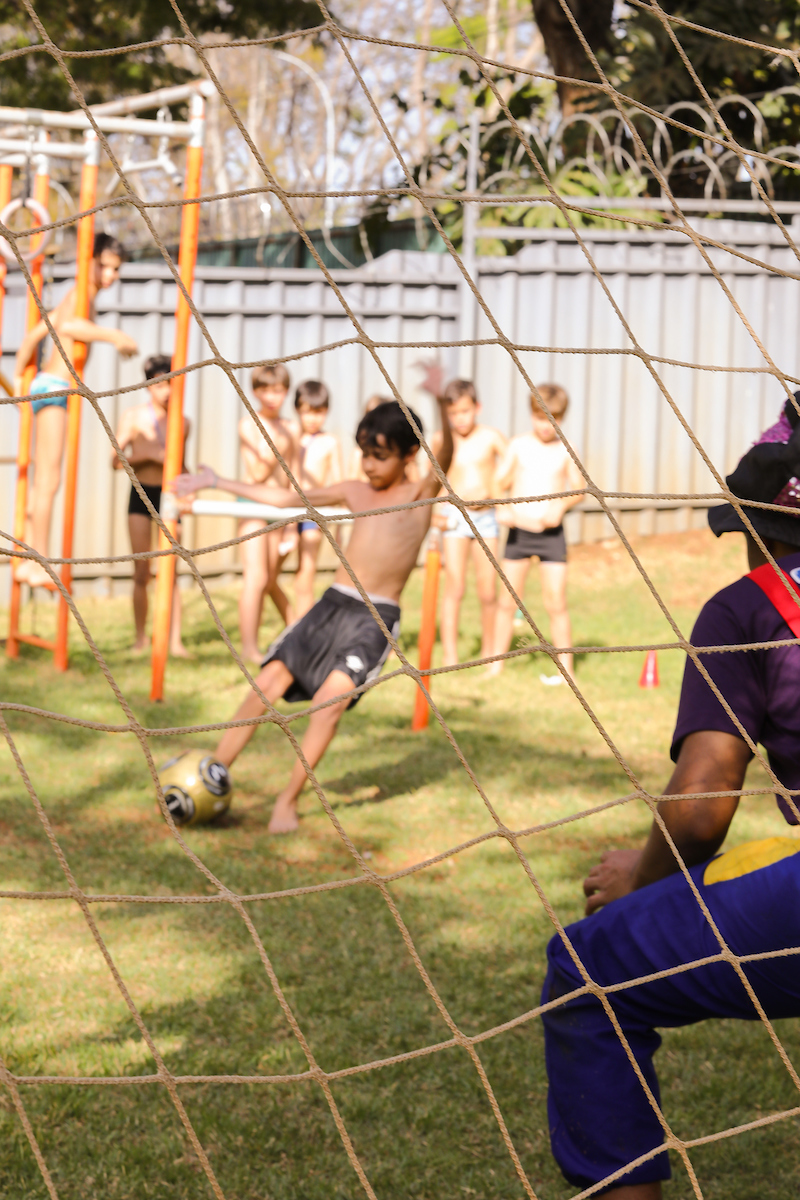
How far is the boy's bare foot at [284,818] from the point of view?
403 centimetres

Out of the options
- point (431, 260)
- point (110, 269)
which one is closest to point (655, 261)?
point (431, 260)

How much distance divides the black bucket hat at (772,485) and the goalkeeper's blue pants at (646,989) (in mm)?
515

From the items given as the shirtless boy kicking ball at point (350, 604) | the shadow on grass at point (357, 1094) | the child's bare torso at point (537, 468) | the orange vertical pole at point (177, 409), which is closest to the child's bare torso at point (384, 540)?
the shirtless boy kicking ball at point (350, 604)

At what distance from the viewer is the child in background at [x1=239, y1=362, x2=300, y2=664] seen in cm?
650

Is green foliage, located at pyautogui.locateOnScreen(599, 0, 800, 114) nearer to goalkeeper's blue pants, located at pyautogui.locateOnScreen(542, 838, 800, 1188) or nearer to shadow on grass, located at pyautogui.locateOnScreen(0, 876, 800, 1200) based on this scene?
shadow on grass, located at pyautogui.locateOnScreen(0, 876, 800, 1200)

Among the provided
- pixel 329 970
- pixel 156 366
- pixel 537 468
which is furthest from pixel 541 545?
pixel 329 970

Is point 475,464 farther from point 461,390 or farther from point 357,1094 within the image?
point 357,1094

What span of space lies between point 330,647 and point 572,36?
853cm

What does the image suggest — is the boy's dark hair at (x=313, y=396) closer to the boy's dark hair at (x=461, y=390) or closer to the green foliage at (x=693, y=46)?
the boy's dark hair at (x=461, y=390)

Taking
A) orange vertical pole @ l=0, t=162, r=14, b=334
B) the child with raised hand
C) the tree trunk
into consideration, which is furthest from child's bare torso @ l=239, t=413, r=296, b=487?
the tree trunk

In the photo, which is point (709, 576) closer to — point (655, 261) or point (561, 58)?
point (655, 261)

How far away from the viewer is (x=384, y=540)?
4.32 metres

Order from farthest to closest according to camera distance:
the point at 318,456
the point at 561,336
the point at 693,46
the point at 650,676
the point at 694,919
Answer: the point at 693,46, the point at 561,336, the point at 318,456, the point at 650,676, the point at 694,919

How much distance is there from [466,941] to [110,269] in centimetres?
414
